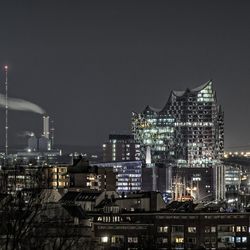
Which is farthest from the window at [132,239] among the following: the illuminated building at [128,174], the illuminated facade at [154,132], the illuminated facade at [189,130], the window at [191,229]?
the illuminated facade at [154,132]

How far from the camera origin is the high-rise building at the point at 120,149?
107 metres

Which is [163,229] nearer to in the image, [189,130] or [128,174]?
[128,174]

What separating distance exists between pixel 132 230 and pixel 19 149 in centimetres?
8172

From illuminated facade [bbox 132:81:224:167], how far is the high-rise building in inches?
63.8

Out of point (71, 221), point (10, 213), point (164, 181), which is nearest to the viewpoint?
point (10, 213)

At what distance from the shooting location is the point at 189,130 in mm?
108188

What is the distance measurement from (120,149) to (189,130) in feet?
23.3

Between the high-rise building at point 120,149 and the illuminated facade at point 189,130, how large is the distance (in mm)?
1620

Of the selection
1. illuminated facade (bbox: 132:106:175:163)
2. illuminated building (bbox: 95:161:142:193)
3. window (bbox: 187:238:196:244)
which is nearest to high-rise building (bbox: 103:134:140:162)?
illuminated facade (bbox: 132:106:175:163)

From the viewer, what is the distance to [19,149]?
382 ft

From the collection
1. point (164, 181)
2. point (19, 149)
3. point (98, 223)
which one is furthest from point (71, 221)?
point (19, 149)

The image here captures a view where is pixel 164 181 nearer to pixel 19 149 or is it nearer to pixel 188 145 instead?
pixel 188 145

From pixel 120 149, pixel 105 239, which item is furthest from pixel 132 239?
pixel 120 149

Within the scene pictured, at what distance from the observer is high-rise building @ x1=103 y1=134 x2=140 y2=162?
351ft
